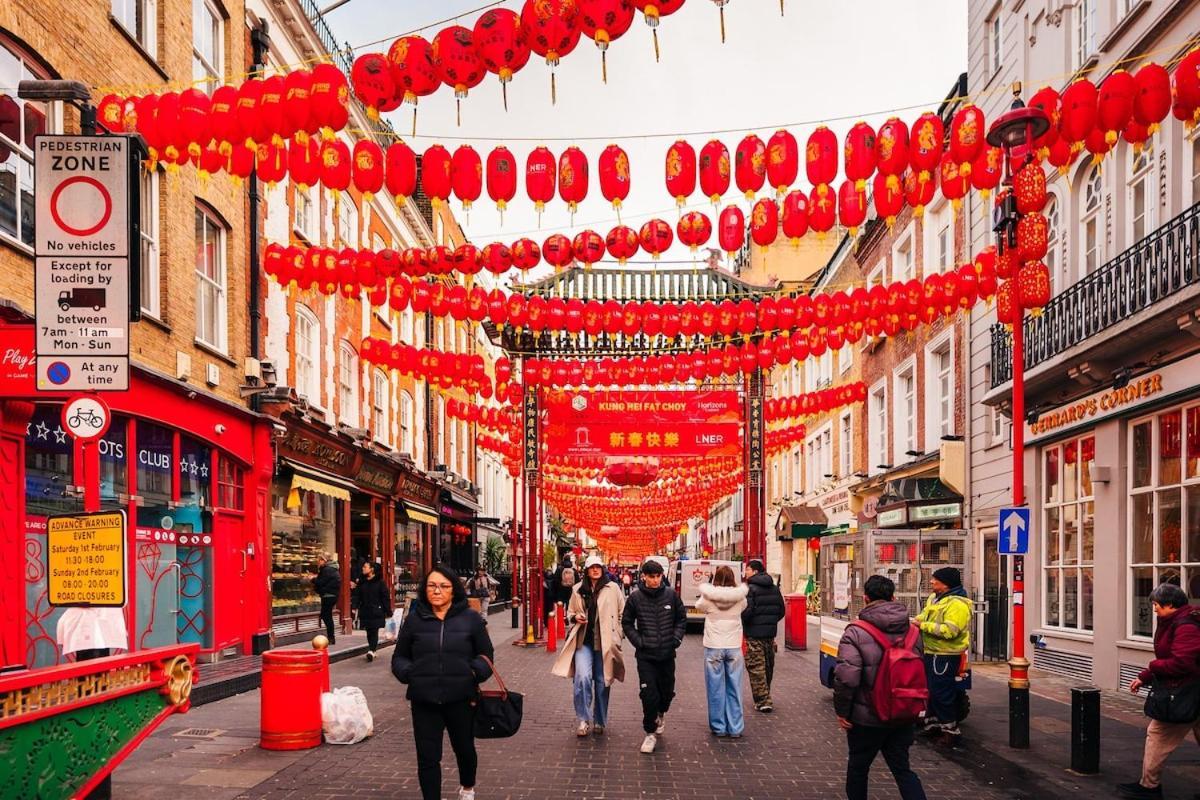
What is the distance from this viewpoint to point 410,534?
96.9 ft

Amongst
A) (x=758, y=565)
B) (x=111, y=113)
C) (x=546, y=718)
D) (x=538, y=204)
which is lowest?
(x=546, y=718)

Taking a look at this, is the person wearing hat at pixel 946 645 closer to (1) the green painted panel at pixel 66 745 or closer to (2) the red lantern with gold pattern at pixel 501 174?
(2) the red lantern with gold pattern at pixel 501 174

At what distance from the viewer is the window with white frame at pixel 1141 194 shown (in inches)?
539

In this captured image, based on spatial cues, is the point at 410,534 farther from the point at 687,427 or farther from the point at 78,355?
the point at 78,355

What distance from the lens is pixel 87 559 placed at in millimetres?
7035

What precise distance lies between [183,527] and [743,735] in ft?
27.8

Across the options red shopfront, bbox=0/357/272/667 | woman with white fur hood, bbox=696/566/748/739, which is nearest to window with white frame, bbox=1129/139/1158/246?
woman with white fur hood, bbox=696/566/748/739

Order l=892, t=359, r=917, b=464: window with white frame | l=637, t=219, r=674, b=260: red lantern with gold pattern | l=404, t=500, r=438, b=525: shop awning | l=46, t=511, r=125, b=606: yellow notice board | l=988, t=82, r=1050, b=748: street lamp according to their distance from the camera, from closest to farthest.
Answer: l=46, t=511, r=125, b=606: yellow notice board < l=988, t=82, r=1050, b=748: street lamp < l=637, t=219, r=674, b=260: red lantern with gold pattern < l=892, t=359, r=917, b=464: window with white frame < l=404, t=500, r=438, b=525: shop awning

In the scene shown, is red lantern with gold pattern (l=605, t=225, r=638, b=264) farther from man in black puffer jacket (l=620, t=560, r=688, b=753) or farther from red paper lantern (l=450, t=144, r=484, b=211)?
man in black puffer jacket (l=620, t=560, r=688, b=753)

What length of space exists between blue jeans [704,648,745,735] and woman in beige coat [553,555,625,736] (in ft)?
3.00

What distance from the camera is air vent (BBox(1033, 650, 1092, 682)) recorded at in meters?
15.1

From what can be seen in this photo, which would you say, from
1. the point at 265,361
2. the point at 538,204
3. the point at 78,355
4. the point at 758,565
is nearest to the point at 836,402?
the point at 758,565

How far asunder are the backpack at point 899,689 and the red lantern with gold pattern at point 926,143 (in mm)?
5234

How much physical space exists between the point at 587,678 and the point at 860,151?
5.80 m
